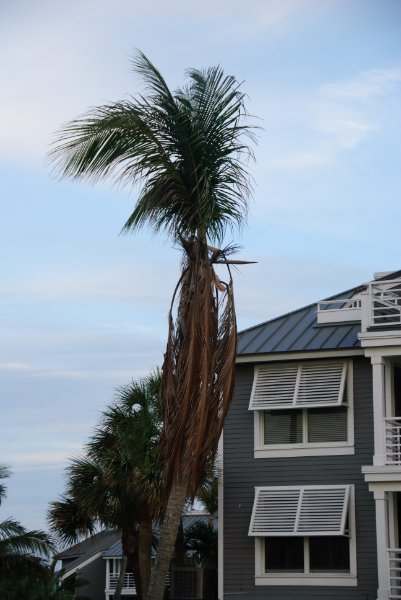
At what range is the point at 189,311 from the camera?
60.3ft

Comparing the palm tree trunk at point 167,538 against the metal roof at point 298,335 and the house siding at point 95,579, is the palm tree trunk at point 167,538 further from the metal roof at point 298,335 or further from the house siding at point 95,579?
the house siding at point 95,579

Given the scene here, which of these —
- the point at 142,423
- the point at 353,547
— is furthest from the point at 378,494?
the point at 142,423

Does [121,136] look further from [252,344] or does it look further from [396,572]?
[396,572]

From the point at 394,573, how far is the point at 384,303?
6.09 meters

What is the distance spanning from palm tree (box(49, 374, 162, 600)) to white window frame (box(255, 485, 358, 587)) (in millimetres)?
2981

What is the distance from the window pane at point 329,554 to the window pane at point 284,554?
28 centimetres

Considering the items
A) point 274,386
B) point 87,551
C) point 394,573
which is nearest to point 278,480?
point 274,386

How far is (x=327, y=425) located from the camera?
2642 centimetres

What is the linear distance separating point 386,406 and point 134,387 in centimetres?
775

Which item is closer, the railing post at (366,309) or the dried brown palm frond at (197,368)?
the dried brown palm frond at (197,368)

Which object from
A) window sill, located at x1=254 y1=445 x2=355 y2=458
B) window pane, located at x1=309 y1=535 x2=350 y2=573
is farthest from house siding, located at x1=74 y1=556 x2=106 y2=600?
window pane, located at x1=309 y1=535 x2=350 y2=573

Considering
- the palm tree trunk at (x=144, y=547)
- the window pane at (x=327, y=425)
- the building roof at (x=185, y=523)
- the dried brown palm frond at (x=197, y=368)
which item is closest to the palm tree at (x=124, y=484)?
the palm tree trunk at (x=144, y=547)

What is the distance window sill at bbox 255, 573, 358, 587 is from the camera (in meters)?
25.2

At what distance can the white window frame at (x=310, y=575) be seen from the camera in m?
25.2
